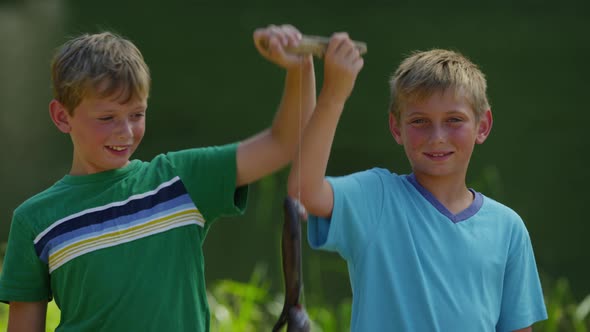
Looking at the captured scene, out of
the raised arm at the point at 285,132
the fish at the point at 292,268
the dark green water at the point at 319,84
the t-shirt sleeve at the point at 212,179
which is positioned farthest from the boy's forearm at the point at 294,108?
the dark green water at the point at 319,84

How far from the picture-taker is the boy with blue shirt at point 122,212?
2.14 meters

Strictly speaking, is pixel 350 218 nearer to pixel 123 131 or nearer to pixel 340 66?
pixel 340 66

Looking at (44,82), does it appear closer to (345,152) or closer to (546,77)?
(345,152)

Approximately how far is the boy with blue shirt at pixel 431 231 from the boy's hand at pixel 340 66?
234 mm

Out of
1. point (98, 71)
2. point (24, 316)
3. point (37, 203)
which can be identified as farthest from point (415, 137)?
point (24, 316)

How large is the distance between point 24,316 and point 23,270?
0.40 feet

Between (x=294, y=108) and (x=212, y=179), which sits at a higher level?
(x=294, y=108)

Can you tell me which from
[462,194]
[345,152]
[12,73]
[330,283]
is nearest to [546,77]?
[345,152]

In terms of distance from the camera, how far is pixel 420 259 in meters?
2.26

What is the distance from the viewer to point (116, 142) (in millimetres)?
2164

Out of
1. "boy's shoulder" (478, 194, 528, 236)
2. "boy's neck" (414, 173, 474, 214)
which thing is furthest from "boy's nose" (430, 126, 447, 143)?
"boy's shoulder" (478, 194, 528, 236)

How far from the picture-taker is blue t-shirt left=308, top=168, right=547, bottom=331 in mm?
2209

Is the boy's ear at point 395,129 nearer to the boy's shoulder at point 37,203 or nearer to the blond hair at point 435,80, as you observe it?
the blond hair at point 435,80

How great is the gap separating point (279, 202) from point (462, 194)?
5.46m
